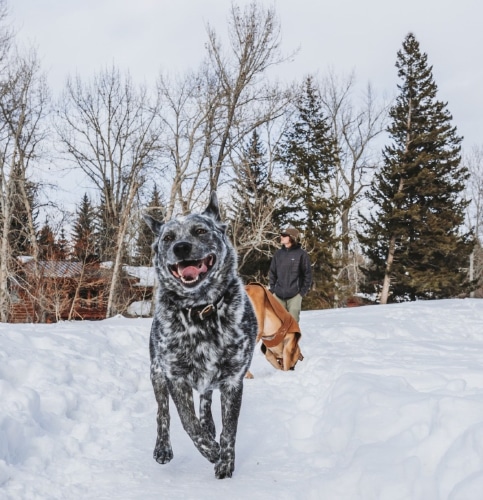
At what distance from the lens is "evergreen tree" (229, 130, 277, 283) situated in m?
21.7

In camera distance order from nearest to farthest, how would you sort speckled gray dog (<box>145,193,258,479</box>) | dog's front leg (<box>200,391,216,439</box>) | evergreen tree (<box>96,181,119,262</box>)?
1. speckled gray dog (<box>145,193,258,479</box>)
2. dog's front leg (<box>200,391,216,439</box>)
3. evergreen tree (<box>96,181,119,262</box>)

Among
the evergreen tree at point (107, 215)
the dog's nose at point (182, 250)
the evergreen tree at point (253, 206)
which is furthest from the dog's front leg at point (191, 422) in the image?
the evergreen tree at point (107, 215)

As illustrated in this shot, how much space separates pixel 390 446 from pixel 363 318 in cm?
977

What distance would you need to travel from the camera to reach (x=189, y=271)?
2.76 m

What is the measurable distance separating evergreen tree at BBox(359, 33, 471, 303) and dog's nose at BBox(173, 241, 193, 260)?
91.2 ft

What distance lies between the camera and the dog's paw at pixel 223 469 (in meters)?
2.91

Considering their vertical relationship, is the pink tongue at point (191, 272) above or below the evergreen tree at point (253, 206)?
below

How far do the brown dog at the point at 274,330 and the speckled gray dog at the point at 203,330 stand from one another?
3147 millimetres

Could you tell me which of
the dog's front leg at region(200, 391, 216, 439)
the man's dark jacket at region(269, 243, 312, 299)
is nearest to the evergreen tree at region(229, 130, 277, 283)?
the man's dark jacket at region(269, 243, 312, 299)

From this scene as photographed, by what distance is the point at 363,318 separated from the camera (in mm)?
12586

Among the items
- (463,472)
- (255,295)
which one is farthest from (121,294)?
(463,472)

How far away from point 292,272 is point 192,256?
16.4 ft

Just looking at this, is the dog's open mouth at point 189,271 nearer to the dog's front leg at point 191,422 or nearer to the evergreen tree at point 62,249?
the dog's front leg at point 191,422

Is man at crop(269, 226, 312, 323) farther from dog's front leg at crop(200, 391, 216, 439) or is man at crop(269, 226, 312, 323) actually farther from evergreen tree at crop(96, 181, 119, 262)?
evergreen tree at crop(96, 181, 119, 262)
